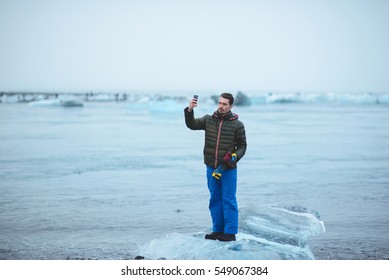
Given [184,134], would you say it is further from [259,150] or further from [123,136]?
[259,150]

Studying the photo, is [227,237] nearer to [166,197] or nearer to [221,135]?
[221,135]

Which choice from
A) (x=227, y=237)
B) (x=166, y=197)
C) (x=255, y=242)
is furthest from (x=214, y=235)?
(x=166, y=197)

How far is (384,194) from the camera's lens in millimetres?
5586

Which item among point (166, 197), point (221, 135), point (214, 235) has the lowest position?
point (166, 197)

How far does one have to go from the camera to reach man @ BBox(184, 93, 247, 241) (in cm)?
337

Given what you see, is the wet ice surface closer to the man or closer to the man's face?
the man

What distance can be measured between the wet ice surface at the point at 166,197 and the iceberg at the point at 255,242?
1 centimetres

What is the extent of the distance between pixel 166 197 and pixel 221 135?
216 centimetres

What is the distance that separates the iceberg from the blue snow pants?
0.45 feet

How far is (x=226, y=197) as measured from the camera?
346 cm

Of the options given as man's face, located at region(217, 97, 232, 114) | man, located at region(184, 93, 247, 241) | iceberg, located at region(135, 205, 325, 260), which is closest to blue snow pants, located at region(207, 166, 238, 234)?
man, located at region(184, 93, 247, 241)

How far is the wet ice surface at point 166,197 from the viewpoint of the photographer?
3.75m

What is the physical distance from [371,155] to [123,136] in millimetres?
5903

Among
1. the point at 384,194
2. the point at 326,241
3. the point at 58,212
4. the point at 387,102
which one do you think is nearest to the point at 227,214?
the point at 326,241
